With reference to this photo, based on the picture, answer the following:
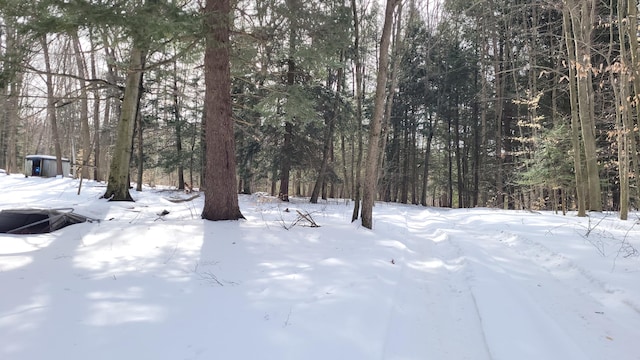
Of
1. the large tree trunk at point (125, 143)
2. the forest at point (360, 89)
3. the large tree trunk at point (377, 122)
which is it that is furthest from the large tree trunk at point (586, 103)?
the large tree trunk at point (125, 143)

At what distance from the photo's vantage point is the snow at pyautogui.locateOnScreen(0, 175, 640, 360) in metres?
2.63

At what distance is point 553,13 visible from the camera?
18.5m

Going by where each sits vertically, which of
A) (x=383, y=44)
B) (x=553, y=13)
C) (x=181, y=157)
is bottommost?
(x=181, y=157)

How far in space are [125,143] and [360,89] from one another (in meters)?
8.32

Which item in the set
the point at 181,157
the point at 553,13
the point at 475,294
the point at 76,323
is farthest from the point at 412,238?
the point at 553,13

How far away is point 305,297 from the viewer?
365 centimetres

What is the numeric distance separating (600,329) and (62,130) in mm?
40569

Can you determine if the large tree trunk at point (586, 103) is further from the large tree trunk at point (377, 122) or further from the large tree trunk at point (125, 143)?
the large tree trunk at point (125, 143)

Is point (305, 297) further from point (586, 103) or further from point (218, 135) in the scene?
point (586, 103)

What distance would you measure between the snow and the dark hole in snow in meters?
0.38

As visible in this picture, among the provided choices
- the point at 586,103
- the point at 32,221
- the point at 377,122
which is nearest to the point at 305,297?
the point at 32,221

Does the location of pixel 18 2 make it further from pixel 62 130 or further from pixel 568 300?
pixel 62 130

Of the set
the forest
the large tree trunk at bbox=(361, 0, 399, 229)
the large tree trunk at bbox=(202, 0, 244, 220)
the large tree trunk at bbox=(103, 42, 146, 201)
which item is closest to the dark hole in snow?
the forest

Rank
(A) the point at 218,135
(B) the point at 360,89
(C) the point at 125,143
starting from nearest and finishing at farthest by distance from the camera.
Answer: (A) the point at 218,135 → (C) the point at 125,143 → (B) the point at 360,89
